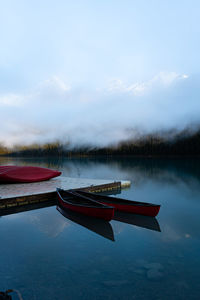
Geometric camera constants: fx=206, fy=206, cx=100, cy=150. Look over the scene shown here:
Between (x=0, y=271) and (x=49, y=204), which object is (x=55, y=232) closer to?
(x=0, y=271)

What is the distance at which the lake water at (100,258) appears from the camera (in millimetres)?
5406

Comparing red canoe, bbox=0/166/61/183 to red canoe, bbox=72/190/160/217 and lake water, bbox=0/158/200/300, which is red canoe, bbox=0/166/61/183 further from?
red canoe, bbox=72/190/160/217

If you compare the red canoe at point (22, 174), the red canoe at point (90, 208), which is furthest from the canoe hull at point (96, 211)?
the red canoe at point (22, 174)

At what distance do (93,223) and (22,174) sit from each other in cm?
1065

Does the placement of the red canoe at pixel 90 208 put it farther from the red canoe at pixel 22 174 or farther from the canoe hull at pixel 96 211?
the red canoe at pixel 22 174

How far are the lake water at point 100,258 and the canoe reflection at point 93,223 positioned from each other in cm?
5

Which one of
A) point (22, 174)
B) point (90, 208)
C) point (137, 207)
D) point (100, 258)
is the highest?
point (22, 174)

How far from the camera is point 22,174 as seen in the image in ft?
61.2

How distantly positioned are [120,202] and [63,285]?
7.36 meters

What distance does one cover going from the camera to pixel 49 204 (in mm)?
14445

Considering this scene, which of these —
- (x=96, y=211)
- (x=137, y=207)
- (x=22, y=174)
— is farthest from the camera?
(x=22, y=174)

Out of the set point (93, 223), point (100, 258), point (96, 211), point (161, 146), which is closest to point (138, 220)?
point (96, 211)

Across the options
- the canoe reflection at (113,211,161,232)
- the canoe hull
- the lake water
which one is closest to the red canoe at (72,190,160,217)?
the canoe reflection at (113,211,161,232)

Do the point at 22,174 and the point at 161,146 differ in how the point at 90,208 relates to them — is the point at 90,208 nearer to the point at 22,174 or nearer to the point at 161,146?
the point at 22,174
